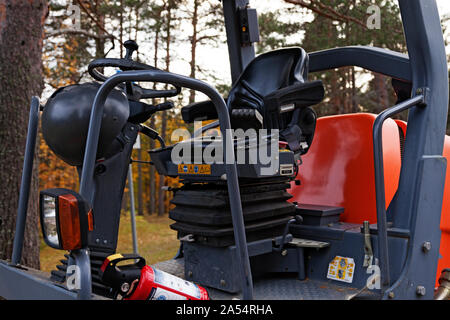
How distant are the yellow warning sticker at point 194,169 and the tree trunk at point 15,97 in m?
2.26

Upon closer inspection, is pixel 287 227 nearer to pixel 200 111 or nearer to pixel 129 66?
pixel 200 111

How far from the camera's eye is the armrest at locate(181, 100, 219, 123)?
320 centimetres

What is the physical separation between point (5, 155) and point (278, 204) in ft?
9.02

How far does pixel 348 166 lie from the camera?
3.09m

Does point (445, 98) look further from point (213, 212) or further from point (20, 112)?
point (20, 112)

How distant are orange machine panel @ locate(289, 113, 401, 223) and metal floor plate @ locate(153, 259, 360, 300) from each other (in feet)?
2.03

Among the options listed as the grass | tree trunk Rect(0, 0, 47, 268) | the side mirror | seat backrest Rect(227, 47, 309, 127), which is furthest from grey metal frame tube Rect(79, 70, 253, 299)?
the grass

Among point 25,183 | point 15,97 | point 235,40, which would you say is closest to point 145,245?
point 15,97

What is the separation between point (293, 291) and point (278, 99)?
112cm

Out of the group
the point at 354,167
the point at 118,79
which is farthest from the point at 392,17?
the point at 118,79

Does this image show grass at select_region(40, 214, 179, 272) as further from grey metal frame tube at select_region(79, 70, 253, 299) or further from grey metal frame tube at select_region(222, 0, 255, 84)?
grey metal frame tube at select_region(79, 70, 253, 299)

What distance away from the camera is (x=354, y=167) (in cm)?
305

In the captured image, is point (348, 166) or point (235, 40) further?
point (235, 40)

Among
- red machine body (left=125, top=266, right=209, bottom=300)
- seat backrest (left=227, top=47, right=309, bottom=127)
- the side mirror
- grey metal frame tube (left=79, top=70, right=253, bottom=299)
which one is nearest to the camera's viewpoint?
the side mirror
